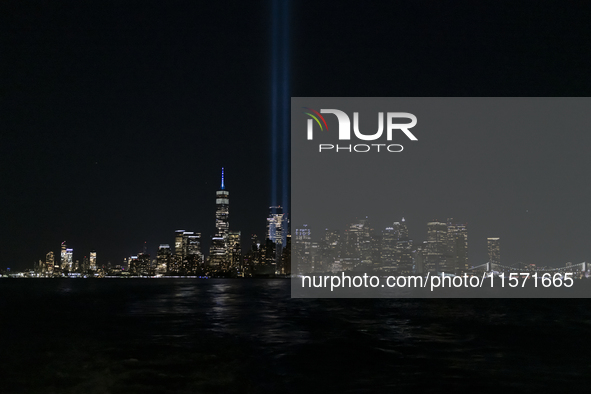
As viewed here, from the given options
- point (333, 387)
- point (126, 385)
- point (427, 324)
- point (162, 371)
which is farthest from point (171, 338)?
point (427, 324)

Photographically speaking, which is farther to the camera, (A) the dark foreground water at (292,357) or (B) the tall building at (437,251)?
(B) the tall building at (437,251)

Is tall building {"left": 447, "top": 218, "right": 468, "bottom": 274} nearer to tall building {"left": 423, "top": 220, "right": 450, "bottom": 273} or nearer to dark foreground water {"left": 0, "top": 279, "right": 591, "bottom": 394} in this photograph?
tall building {"left": 423, "top": 220, "right": 450, "bottom": 273}

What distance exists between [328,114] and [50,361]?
23.9 meters

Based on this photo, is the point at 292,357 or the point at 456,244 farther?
the point at 456,244

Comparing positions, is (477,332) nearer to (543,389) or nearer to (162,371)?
(543,389)

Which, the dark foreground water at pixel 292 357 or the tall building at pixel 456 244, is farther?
the tall building at pixel 456 244

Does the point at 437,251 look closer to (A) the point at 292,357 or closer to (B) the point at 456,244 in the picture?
(B) the point at 456,244

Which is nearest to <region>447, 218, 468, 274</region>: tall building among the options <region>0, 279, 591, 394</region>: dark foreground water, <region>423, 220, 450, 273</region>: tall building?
<region>423, 220, 450, 273</region>: tall building

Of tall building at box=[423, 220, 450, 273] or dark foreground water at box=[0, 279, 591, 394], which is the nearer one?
dark foreground water at box=[0, 279, 591, 394]

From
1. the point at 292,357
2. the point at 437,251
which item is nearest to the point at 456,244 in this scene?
the point at 437,251

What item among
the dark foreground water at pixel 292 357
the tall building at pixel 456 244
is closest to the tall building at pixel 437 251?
the tall building at pixel 456 244

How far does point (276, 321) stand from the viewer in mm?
47656

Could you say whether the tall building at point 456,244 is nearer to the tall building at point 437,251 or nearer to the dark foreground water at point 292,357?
the tall building at point 437,251

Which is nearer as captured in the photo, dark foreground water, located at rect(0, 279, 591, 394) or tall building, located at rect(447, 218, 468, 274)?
dark foreground water, located at rect(0, 279, 591, 394)
